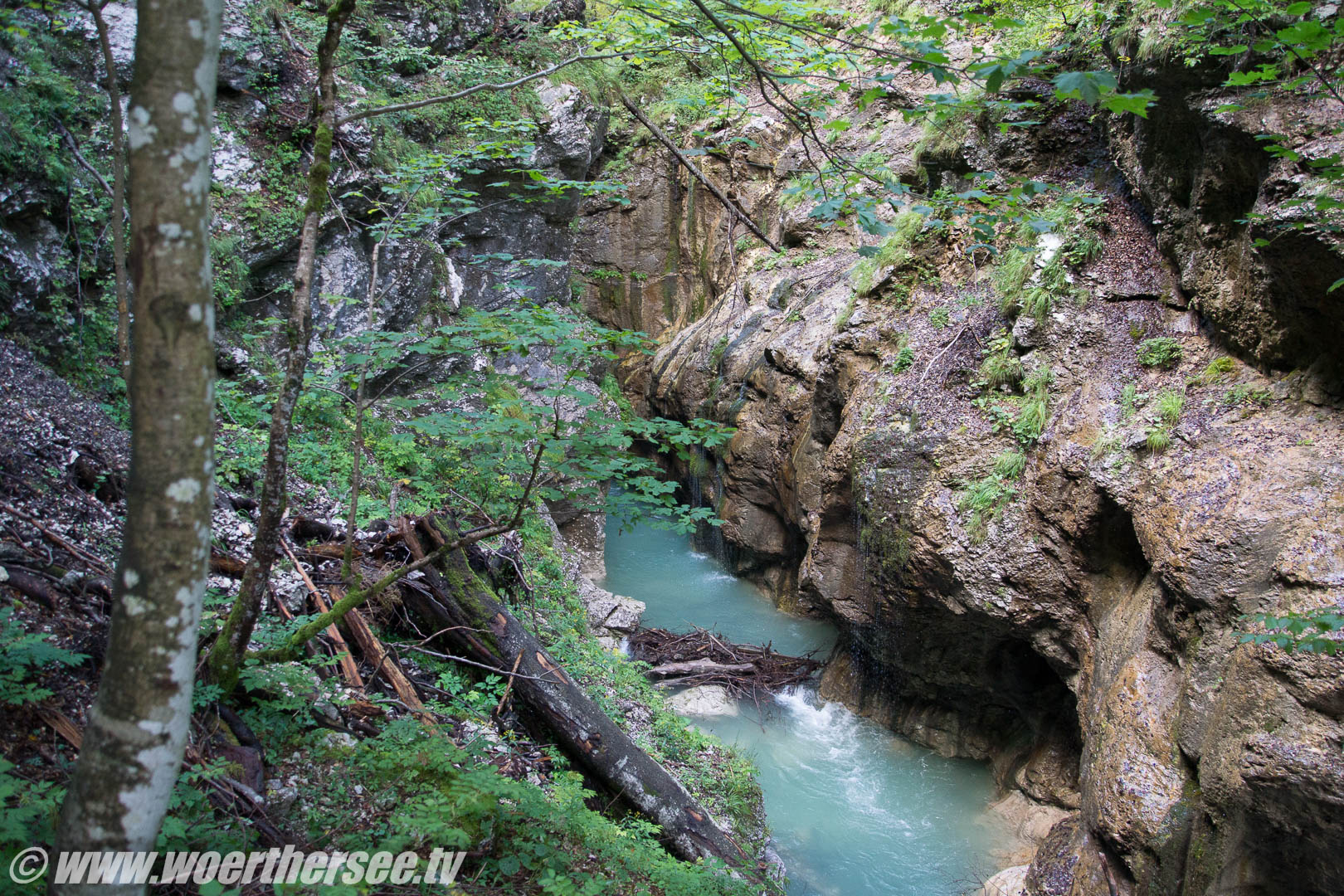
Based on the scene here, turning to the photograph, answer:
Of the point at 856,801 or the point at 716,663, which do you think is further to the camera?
the point at 716,663

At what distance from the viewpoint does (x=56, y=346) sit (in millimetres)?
5691

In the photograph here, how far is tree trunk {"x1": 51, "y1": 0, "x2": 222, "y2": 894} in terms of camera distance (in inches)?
68.4

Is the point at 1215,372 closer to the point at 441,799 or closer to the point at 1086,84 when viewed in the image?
the point at 1086,84

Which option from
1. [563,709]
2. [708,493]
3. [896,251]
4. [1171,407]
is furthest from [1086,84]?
[708,493]

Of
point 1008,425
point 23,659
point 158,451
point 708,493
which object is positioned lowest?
point 708,493

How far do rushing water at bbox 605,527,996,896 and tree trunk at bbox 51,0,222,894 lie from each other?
19.4ft

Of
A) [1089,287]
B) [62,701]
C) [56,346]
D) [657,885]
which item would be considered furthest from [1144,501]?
[56,346]

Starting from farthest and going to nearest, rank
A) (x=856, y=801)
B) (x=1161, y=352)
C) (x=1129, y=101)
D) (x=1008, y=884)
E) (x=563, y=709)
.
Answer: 1. (x=856, y=801)
2. (x=1161, y=352)
3. (x=1008, y=884)
4. (x=563, y=709)
5. (x=1129, y=101)

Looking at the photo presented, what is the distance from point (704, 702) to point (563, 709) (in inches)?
173

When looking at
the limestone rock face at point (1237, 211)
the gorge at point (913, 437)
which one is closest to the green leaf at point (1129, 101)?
the gorge at point (913, 437)

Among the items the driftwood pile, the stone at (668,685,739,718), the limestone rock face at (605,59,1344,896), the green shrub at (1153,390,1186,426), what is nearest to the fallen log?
the driftwood pile

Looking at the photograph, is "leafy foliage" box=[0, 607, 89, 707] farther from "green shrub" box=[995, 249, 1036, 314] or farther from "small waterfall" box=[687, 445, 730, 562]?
"small waterfall" box=[687, 445, 730, 562]

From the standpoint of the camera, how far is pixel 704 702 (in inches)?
342

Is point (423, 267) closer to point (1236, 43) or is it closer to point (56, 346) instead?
point (56, 346)
